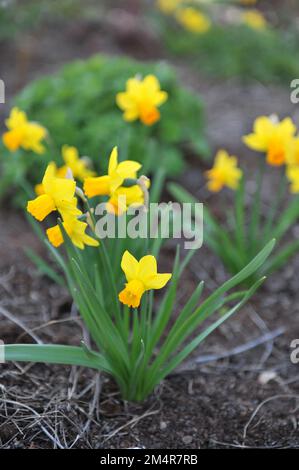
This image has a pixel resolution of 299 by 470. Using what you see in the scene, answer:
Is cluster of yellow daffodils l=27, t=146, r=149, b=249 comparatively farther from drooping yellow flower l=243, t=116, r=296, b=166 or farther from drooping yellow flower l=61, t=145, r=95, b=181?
drooping yellow flower l=243, t=116, r=296, b=166

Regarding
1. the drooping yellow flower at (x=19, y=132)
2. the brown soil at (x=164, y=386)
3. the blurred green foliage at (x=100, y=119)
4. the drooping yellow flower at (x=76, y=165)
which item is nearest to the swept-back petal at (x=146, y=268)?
the brown soil at (x=164, y=386)

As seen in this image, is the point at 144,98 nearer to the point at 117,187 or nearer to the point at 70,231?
the point at 117,187

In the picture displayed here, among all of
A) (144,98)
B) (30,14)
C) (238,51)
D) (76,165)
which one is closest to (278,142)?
(144,98)

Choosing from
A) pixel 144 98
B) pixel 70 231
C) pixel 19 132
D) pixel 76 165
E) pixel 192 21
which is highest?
pixel 192 21

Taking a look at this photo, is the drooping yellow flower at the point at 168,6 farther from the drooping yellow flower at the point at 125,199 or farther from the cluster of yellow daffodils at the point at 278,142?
the drooping yellow flower at the point at 125,199

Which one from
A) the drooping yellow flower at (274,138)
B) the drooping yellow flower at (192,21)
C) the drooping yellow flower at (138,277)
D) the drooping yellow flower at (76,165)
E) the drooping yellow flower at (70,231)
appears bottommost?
the drooping yellow flower at (138,277)

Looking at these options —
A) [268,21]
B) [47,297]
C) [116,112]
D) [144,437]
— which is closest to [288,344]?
[144,437]
